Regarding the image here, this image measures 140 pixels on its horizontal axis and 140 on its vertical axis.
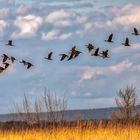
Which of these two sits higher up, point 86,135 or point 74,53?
point 74,53

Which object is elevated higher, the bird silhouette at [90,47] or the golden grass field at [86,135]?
the bird silhouette at [90,47]

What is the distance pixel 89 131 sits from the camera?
926 inches

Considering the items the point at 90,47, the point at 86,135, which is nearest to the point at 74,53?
the point at 90,47

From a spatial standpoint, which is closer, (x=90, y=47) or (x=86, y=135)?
(x=90, y=47)

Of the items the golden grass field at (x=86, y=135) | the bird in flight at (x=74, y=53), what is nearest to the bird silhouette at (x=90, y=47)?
the bird in flight at (x=74, y=53)

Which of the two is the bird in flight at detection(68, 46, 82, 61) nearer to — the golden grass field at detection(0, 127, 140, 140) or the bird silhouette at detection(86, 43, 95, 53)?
the bird silhouette at detection(86, 43, 95, 53)

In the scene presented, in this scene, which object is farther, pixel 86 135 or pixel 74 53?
pixel 86 135

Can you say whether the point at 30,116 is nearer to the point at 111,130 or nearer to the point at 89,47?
the point at 111,130

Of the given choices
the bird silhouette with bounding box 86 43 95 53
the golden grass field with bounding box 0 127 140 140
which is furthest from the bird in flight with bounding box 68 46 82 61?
the golden grass field with bounding box 0 127 140 140

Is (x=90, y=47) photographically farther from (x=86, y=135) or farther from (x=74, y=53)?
(x=86, y=135)

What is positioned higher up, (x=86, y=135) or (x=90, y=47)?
(x=90, y=47)

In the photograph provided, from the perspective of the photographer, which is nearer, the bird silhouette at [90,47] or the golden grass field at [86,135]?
the bird silhouette at [90,47]

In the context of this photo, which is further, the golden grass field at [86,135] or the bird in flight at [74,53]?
the golden grass field at [86,135]

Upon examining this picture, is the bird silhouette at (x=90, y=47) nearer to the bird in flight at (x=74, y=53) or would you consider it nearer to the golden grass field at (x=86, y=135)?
the bird in flight at (x=74, y=53)
